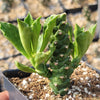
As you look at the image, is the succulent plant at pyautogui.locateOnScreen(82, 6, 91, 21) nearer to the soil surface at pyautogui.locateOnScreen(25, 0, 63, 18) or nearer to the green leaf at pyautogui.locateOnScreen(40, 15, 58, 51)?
the soil surface at pyautogui.locateOnScreen(25, 0, 63, 18)

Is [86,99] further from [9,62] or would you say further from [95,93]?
[9,62]

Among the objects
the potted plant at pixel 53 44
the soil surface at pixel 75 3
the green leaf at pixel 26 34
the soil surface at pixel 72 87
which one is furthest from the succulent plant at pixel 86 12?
the green leaf at pixel 26 34

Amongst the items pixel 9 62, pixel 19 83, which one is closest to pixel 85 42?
pixel 19 83

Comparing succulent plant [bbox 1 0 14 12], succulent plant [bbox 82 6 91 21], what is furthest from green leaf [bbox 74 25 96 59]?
succulent plant [bbox 1 0 14 12]

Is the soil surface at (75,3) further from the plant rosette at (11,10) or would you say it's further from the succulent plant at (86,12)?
the plant rosette at (11,10)

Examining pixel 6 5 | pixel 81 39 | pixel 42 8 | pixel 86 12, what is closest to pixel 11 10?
pixel 6 5

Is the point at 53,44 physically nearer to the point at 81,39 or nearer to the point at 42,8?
the point at 81,39
